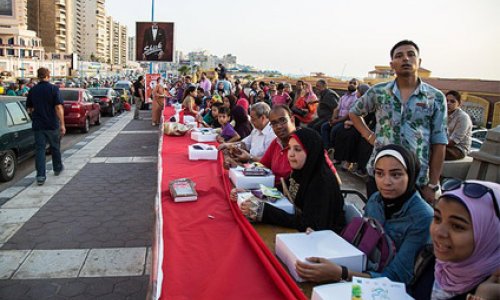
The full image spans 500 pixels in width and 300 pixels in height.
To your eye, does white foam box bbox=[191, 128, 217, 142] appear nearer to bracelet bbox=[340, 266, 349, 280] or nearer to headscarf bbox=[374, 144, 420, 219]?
headscarf bbox=[374, 144, 420, 219]

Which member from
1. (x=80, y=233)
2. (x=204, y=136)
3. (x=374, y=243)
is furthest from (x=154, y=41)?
(x=374, y=243)

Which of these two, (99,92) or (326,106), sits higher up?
(326,106)

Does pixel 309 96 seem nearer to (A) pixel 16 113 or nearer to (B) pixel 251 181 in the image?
(A) pixel 16 113

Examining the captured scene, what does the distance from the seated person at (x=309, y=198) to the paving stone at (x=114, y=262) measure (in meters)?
1.82

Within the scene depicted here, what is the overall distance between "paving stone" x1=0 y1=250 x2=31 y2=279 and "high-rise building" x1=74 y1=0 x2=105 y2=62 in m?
139

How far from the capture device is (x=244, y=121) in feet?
21.1

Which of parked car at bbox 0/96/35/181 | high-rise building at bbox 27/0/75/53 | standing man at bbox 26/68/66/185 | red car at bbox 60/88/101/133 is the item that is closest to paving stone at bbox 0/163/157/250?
standing man at bbox 26/68/66/185

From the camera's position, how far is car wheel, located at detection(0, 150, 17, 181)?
6773mm

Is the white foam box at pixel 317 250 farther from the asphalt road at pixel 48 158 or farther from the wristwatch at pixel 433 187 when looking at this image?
the asphalt road at pixel 48 158

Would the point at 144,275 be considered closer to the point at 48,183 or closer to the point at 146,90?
the point at 48,183

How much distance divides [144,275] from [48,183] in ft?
12.8

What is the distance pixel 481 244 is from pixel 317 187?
1.15 meters

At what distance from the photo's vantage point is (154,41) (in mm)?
15031

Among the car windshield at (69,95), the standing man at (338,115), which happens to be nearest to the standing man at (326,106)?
the standing man at (338,115)
